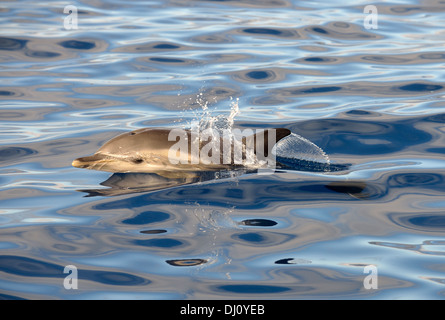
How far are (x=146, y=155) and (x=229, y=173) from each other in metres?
0.86

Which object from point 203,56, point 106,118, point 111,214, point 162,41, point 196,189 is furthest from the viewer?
point 162,41

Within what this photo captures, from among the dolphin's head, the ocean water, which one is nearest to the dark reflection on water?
the ocean water

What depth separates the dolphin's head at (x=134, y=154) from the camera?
6809 mm

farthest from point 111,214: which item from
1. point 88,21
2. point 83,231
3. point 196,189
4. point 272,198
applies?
point 88,21

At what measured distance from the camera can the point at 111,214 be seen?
595 centimetres

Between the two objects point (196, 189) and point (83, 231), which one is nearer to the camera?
point (83, 231)

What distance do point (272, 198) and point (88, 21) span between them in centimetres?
1097

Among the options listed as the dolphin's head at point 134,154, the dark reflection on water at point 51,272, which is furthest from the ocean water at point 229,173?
the dolphin's head at point 134,154

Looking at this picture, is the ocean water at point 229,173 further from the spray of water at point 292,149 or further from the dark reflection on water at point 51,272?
the spray of water at point 292,149

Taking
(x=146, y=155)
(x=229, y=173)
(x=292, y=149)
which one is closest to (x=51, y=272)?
(x=146, y=155)

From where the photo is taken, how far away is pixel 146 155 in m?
6.83

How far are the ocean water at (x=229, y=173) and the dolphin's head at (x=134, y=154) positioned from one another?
12cm
